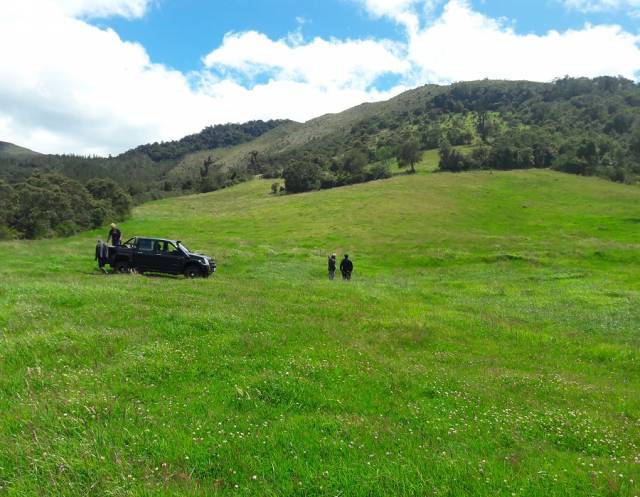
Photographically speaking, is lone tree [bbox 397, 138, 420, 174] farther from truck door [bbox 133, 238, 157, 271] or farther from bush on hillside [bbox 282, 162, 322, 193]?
truck door [bbox 133, 238, 157, 271]

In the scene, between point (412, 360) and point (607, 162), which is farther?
point (607, 162)

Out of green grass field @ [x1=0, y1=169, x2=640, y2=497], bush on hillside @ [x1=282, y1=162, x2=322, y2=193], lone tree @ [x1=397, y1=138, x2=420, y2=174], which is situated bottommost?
green grass field @ [x1=0, y1=169, x2=640, y2=497]

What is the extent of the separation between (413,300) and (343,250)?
2904cm

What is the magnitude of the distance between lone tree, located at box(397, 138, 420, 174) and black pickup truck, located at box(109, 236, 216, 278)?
322 ft

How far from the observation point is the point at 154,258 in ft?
87.5

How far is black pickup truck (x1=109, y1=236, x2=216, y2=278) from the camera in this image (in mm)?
26531

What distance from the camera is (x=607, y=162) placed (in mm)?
112500

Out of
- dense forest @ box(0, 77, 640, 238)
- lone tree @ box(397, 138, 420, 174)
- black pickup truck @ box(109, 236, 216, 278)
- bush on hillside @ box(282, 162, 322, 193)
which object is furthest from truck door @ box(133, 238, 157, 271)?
lone tree @ box(397, 138, 420, 174)

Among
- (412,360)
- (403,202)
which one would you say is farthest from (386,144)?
(412,360)

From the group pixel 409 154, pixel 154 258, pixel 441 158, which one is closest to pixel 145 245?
pixel 154 258

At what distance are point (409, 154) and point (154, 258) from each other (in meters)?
102

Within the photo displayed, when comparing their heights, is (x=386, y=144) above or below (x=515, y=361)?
above

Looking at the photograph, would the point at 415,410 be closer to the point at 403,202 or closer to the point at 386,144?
the point at 403,202

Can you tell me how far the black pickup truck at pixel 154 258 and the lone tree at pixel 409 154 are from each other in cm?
9830
